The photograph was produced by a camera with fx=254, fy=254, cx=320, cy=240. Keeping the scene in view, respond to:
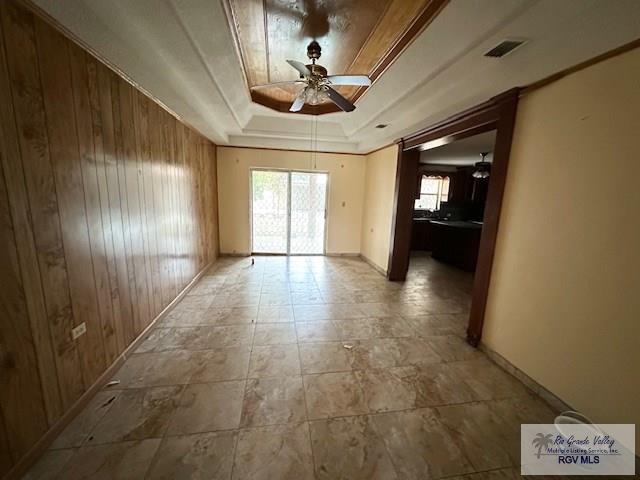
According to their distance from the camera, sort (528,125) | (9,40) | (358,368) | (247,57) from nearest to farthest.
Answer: (9,40) < (528,125) < (358,368) < (247,57)

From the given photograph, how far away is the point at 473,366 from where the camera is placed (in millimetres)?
2236

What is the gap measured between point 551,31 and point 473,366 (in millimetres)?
2406

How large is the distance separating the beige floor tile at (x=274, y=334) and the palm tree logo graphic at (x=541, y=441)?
1.85 meters

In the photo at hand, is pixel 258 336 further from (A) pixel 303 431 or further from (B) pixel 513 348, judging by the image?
(B) pixel 513 348

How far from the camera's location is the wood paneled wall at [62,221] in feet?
3.99

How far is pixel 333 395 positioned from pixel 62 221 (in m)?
2.07

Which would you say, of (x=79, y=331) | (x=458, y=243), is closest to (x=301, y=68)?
(x=79, y=331)

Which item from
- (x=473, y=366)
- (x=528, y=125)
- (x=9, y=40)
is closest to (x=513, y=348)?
(x=473, y=366)

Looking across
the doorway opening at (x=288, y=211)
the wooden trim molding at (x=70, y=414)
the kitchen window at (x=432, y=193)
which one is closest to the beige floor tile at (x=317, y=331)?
the wooden trim molding at (x=70, y=414)

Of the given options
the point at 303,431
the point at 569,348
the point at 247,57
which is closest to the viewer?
the point at 303,431

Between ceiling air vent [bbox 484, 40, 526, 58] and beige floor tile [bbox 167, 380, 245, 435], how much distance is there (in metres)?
2.85

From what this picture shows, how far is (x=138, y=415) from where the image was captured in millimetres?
1633

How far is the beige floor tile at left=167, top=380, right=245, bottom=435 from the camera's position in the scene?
1.57 m

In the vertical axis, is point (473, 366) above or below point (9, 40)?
below
